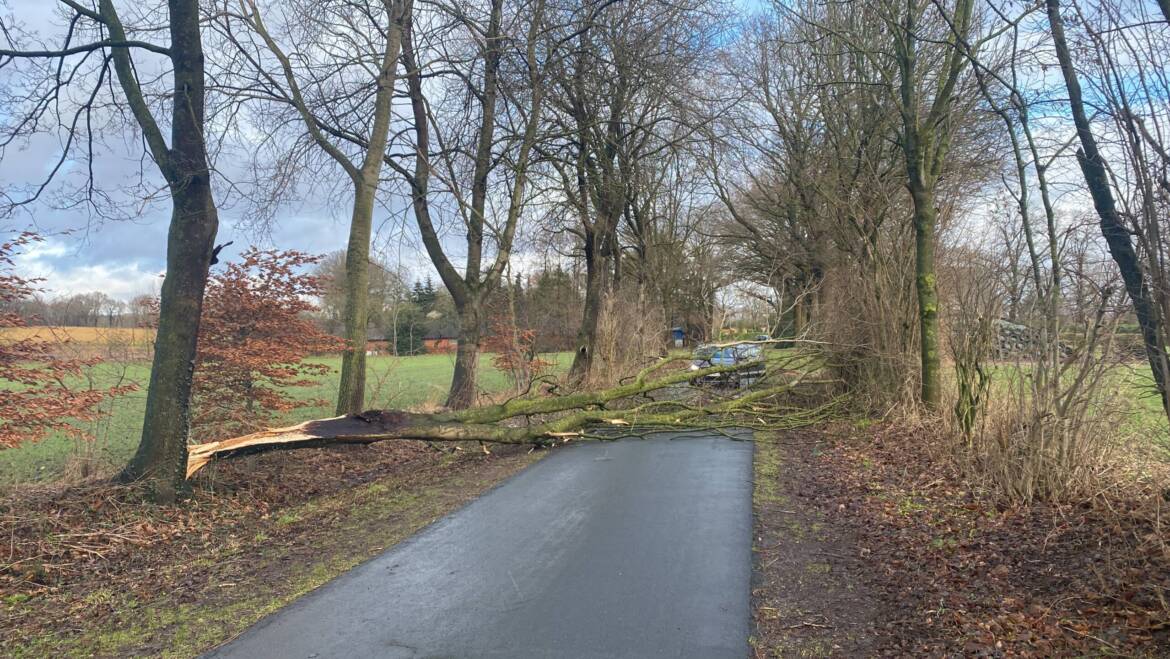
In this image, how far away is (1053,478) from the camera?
608cm

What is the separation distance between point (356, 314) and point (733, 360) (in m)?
7.49

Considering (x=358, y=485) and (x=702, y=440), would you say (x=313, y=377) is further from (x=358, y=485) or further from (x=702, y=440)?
(x=702, y=440)

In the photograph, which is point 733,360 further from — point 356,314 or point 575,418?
point 356,314

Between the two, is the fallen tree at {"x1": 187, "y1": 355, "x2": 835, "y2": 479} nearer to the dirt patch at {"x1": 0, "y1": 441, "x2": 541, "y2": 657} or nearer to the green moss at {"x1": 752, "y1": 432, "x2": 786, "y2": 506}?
the dirt patch at {"x1": 0, "y1": 441, "x2": 541, "y2": 657}

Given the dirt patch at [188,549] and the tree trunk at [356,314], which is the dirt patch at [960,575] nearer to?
the dirt patch at [188,549]

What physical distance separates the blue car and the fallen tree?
27 cm

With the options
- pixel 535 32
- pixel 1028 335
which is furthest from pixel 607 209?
pixel 1028 335

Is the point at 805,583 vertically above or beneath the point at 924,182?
beneath

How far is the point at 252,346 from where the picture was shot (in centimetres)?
1033

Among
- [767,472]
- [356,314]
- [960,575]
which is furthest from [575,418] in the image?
[960,575]

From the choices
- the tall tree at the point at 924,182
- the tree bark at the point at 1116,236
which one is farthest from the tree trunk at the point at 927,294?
the tree bark at the point at 1116,236

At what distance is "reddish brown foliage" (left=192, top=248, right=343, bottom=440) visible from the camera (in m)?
10.1

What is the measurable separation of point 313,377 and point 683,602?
9.06 m

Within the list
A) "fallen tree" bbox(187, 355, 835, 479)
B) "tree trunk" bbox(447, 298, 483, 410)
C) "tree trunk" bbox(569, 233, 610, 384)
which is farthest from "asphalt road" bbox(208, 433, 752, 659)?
"tree trunk" bbox(569, 233, 610, 384)
